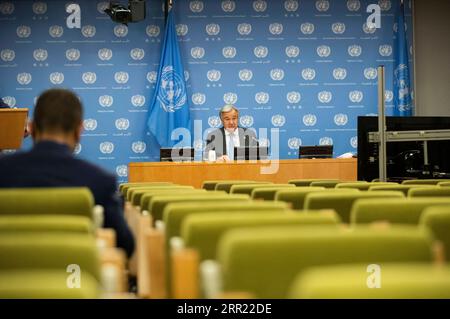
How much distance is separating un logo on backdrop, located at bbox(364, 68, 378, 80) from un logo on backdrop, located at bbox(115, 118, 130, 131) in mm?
4061

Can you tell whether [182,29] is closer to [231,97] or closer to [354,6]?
[231,97]

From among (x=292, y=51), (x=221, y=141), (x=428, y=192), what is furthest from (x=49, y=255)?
(x=292, y=51)

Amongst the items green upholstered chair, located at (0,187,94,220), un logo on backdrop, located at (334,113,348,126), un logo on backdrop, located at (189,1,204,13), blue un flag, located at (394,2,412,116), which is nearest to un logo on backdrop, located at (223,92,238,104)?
un logo on backdrop, located at (189,1,204,13)

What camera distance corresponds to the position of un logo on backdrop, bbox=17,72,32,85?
1033 cm

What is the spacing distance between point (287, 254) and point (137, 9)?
8624 mm

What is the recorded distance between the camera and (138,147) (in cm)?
1048

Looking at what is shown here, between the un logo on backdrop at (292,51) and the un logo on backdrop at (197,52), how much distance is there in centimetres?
141

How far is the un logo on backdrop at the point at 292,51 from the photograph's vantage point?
10758mm

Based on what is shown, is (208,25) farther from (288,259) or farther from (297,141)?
(288,259)

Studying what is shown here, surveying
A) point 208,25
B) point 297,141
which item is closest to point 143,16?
point 208,25

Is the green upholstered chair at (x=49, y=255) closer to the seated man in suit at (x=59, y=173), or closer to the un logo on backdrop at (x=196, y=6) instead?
the seated man in suit at (x=59, y=173)

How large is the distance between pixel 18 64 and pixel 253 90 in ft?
12.6

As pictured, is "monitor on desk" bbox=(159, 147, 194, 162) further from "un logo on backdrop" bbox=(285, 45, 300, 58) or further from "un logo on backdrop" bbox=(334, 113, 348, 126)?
"un logo on backdrop" bbox=(334, 113, 348, 126)

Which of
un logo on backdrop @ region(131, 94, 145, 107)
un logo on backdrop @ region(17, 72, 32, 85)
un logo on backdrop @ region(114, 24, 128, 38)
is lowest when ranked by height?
un logo on backdrop @ region(131, 94, 145, 107)
